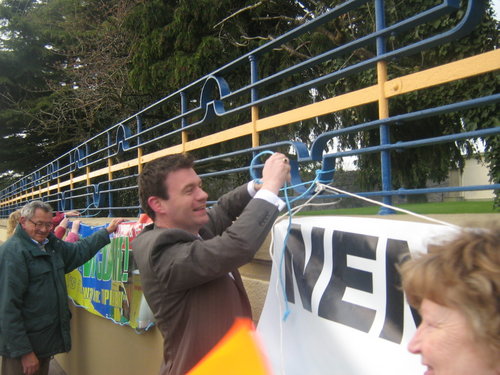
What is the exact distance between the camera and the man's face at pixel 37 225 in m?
3.69

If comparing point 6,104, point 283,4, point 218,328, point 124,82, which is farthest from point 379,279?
point 6,104

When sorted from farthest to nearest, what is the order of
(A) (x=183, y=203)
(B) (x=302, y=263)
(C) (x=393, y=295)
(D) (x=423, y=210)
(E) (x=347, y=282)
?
(D) (x=423, y=210), (A) (x=183, y=203), (B) (x=302, y=263), (E) (x=347, y=282), (C) (x=393, y=295)

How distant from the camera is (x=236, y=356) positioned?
1714 millimetres

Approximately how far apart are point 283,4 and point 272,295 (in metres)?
7.75

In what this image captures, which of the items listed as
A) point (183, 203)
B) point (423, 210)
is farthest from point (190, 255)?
point (423, 210)

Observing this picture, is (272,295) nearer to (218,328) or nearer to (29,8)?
(218,328)

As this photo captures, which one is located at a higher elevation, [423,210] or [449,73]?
[449,73]

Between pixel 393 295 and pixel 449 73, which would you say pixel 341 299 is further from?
pixel 449 73

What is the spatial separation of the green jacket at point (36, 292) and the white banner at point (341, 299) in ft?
8.48

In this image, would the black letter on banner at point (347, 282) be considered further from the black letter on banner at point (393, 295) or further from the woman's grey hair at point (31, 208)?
the woman's grey hair at point (31, 208)

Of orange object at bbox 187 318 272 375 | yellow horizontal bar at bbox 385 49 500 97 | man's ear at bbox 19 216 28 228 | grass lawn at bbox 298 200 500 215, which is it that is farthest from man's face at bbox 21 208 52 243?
yellow horizontal bar at bbox 385 49 500 97

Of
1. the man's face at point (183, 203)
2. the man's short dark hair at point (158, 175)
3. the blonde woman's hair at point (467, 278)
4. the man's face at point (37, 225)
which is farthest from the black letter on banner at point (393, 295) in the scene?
the man's face at point (37, 225)

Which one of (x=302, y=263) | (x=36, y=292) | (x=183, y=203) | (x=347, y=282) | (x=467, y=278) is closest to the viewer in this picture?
(x=467, y=278)

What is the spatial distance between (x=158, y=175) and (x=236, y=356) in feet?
2.73
